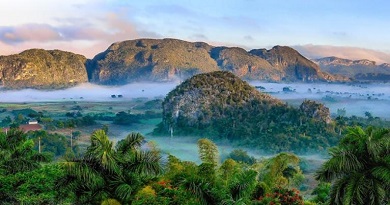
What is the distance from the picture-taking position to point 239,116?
82.6 m

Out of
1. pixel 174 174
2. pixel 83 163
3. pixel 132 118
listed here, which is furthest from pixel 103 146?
pixel 132 118

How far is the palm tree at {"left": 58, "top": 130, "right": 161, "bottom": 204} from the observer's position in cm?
1445

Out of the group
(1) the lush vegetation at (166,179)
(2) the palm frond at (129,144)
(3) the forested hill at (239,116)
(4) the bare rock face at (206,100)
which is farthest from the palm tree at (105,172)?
(4) the bare rock face at (206,100)

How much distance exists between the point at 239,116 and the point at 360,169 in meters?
69.5

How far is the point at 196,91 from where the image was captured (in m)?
86.0

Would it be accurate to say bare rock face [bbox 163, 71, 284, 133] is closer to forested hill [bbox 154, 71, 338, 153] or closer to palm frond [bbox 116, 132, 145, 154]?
forested hill [bbox 154, 71, 338, 153]

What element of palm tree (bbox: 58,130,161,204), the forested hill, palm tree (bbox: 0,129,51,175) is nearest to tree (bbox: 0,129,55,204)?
palm tree (bbox: 0,129,51,175)

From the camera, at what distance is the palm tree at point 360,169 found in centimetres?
1272

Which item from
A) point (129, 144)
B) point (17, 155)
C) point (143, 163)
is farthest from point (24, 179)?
point (143, 163)

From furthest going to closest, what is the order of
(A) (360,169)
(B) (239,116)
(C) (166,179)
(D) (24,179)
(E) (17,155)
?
1. (B) (239,116)
2. (E) (17,155)
3. (D) (24,179)
4. (C) (166,179)
5. (A) (360,169)

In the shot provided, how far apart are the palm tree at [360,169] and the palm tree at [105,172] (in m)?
5.71

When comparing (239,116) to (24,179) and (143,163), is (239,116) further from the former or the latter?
(143,163)

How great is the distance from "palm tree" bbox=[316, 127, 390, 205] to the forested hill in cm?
5757

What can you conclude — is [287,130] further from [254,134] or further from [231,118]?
[231,118]
